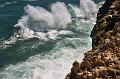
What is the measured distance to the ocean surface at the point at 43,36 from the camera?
174 ft

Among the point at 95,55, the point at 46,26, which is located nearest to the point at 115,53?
the point at 95,55

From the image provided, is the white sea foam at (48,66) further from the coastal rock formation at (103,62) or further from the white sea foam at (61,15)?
the coastal rock formation at (103,62)

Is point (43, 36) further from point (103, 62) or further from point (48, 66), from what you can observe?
point (103, 62)

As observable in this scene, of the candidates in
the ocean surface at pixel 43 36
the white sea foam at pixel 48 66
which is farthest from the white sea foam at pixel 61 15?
the white sea foam at pixel 48 66

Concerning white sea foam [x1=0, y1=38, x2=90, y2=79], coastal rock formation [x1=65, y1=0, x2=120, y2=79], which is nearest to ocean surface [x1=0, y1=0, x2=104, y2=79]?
white sea foam [x1=0, y1=38, x2=90, y2=79]

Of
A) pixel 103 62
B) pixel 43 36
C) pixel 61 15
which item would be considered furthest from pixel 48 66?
pixel 103 62

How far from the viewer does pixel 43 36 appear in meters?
69.0

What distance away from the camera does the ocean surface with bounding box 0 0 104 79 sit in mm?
52938

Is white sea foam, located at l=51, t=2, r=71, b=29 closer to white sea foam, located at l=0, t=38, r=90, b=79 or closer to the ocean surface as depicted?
the ocean surface

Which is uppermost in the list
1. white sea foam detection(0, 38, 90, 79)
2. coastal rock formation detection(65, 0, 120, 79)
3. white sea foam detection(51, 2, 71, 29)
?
white sea foam detection(51, 2, 71, 29)

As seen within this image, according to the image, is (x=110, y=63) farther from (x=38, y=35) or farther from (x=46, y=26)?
(x=46, y=26)

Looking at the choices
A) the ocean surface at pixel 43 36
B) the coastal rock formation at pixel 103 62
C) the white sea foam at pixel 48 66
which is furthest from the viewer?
the ocean surface at pixel 43 36

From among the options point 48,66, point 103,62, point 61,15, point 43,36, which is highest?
point 61,15

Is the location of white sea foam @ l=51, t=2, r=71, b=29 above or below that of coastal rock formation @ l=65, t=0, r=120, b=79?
above
